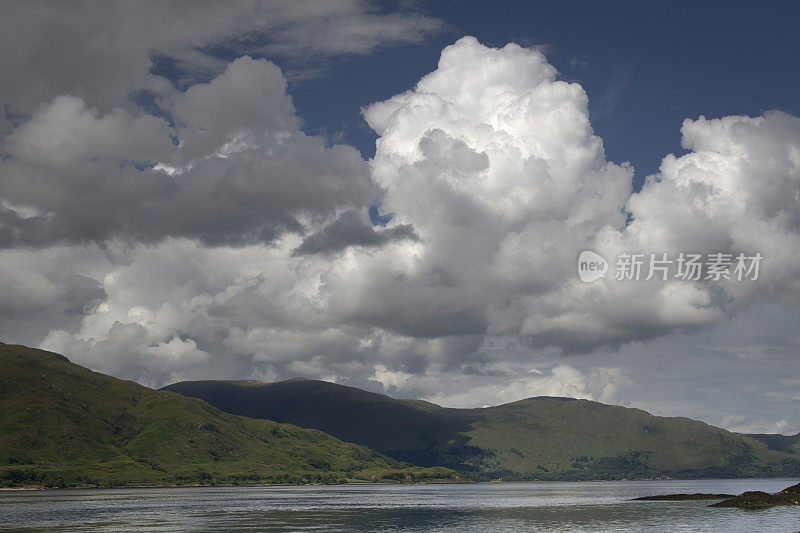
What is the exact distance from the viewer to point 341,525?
639 feet

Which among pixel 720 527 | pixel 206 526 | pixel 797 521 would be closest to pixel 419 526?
pixel 206 526

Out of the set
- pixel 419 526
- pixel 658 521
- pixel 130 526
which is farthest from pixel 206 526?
pixel 658 521

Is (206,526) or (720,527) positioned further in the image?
(206,526)

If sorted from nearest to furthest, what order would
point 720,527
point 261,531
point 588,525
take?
point 720,527 → point 261,531 → point 588,525

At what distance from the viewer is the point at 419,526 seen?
19125 cm

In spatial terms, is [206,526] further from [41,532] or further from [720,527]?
[720,527]

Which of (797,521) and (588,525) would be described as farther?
(588,525)

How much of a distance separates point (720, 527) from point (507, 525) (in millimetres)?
52221

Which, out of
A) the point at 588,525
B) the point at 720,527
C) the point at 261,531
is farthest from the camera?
the point at 588,525

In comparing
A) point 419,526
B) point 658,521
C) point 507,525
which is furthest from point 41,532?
point 658,521

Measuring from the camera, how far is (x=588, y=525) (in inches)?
7431

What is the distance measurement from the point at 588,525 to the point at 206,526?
98.6m

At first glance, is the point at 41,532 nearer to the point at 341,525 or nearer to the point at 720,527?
the point at 341,525

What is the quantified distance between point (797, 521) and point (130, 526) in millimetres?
165006
